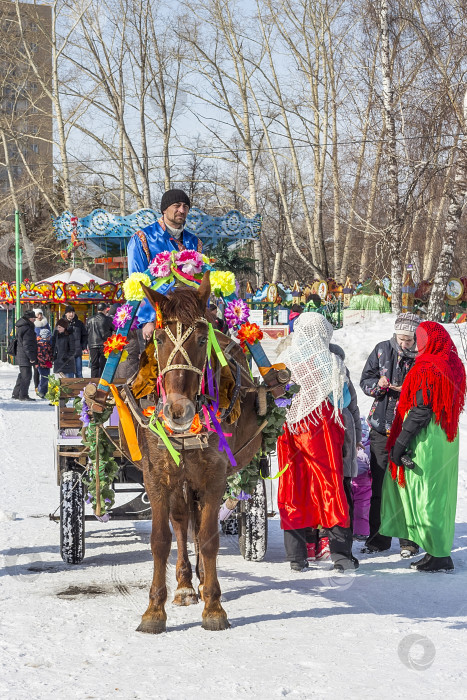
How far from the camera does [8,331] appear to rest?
96.9 ft

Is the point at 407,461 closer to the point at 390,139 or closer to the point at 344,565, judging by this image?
the point at 344,565

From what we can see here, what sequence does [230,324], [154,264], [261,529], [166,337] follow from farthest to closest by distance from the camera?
1. [261,529]
2. [230,324]
3. [154,264]
4. [166,337]

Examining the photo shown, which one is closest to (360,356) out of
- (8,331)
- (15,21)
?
(8,331)

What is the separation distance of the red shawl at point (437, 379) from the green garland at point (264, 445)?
3.80 ft

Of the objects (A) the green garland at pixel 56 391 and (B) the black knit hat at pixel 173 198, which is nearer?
(B) the black knit hat at pixel 173 198

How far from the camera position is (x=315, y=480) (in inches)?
254

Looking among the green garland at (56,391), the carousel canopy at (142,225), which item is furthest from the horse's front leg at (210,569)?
the carousel canopy at (142,225)

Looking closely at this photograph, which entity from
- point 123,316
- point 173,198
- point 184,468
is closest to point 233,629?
point 184,468

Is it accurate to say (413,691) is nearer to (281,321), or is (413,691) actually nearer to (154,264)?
(154,264)

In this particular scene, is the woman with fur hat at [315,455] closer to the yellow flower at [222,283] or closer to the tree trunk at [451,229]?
the yellow flower at [222,283]

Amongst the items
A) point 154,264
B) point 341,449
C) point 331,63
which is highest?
point 331,63

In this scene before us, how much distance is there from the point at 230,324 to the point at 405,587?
82.2 inches

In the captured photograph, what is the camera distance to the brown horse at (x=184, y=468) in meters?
4.40

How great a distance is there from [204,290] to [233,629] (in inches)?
72.1
